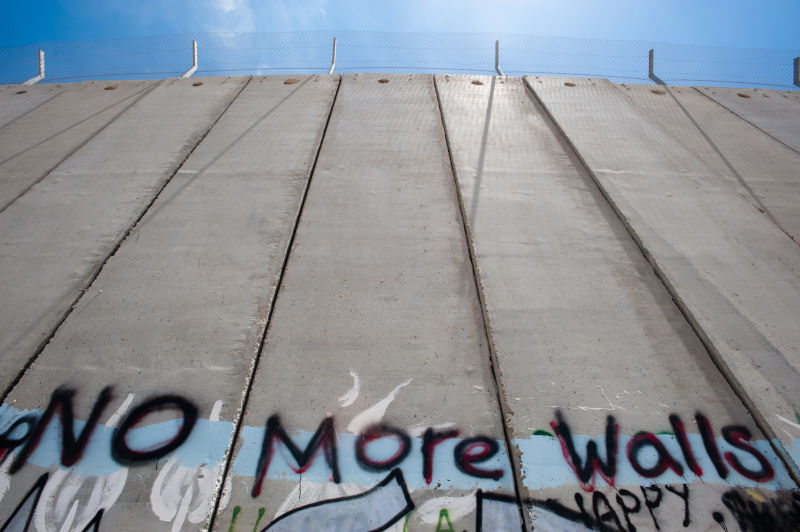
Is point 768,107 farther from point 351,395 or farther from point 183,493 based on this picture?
point 183,493

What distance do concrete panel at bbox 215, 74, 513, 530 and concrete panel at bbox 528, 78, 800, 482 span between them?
1.53 m

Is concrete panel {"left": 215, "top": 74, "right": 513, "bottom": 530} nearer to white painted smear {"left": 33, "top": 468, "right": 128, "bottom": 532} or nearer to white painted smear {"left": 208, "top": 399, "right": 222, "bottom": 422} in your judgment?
white painted smear {"left": 208, "top": 399, "right": 222, "bottom": 422}

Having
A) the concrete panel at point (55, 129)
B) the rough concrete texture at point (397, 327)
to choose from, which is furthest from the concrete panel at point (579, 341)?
the concrete panel at point (55, 129)

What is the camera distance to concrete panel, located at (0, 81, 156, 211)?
4.67 m

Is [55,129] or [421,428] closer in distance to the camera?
[421,428]

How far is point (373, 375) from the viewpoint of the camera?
2.85 meters

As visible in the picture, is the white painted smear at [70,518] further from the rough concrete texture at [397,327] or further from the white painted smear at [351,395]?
the white painted smear at [351,395]

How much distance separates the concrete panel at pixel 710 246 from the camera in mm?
2893

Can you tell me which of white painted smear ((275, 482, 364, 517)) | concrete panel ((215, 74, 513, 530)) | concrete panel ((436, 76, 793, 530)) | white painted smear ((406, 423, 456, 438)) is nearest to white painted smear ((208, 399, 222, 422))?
concrete panel ((215, 74, 513, 530))

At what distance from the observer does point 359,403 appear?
106 inches

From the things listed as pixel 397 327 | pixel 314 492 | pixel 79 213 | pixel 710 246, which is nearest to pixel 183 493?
pixel 314 492

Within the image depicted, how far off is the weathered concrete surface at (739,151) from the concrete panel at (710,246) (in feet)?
0.33

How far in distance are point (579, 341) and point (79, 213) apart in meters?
4.20

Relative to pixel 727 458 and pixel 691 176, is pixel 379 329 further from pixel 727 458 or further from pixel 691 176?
pixel 691 176
